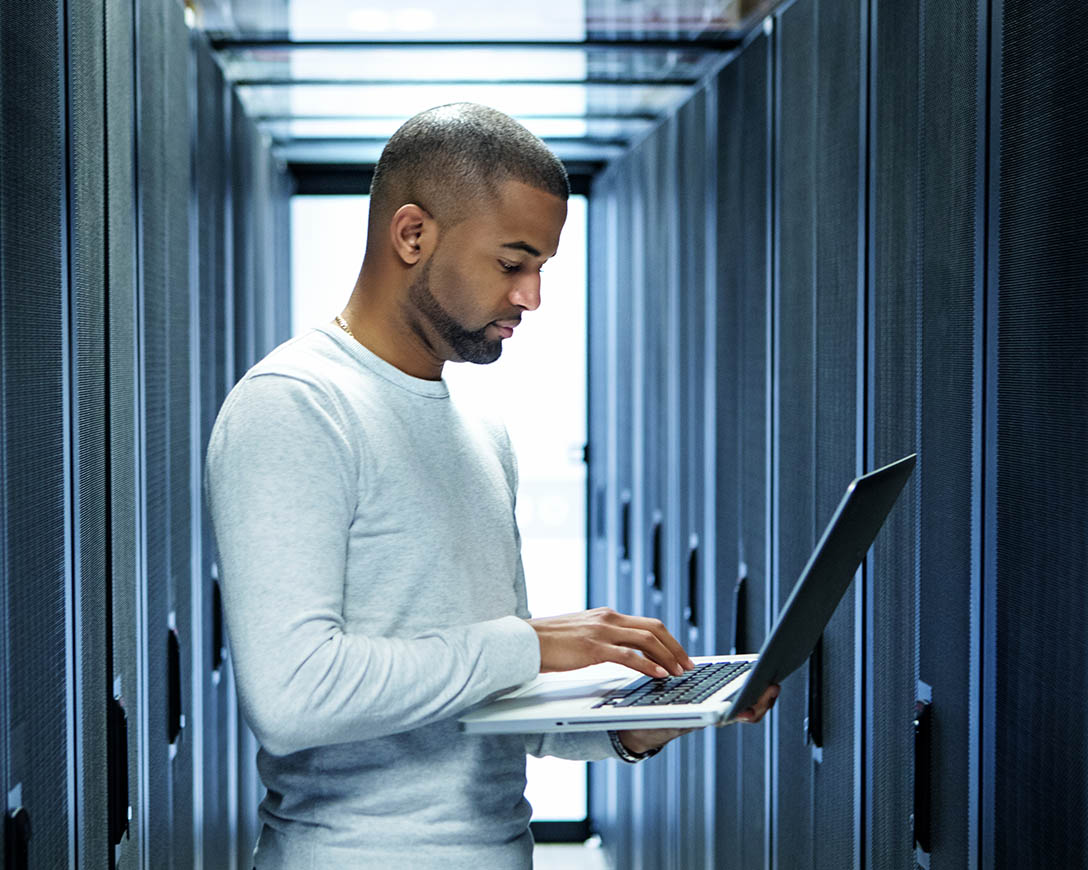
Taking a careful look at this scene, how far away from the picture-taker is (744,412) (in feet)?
8.32

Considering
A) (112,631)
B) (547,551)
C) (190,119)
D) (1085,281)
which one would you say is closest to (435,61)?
(190,119)

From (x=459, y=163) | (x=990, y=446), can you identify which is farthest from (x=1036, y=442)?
(x=459, y=163)

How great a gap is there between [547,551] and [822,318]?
3.25 metres

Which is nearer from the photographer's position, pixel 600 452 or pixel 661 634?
pixel 661 634

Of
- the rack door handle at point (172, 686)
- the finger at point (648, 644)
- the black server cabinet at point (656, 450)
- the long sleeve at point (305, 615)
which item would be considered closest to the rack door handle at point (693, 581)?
the black server cabinet at point (656, 450)

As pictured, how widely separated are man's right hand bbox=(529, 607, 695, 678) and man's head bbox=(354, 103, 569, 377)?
0.94 feet

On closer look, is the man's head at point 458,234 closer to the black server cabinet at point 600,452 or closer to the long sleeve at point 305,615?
the long sleeve at point 305,615

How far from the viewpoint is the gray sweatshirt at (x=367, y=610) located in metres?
1.05

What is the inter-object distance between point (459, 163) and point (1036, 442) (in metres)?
0.64

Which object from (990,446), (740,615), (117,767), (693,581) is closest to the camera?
(990,446)

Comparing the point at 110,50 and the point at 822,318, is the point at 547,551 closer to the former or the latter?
the point at 822,318

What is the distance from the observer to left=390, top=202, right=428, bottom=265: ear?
4.06 ft

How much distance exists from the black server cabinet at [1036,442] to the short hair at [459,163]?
476 millimetres

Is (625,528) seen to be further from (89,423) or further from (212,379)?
(89,423)
